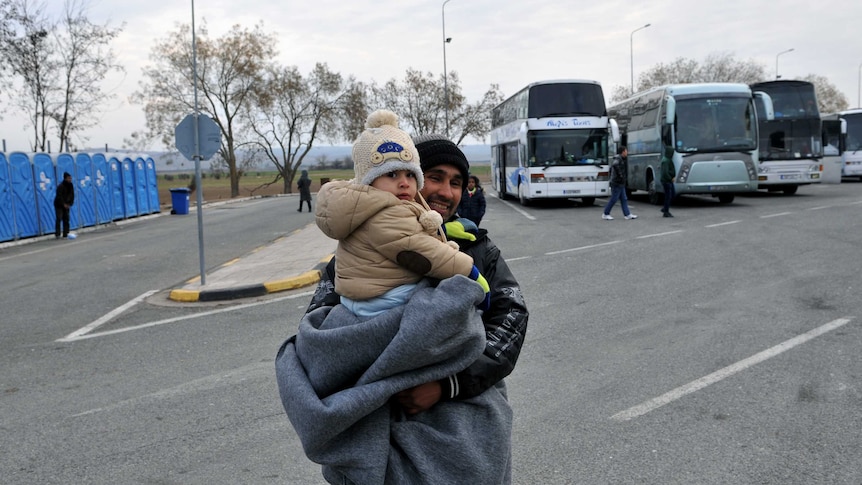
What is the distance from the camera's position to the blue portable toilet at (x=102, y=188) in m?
24.5

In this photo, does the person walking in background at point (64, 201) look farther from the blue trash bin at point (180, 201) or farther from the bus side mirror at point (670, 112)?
the bus side mirror at point (670, 112)

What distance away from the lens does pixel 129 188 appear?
90.7ft

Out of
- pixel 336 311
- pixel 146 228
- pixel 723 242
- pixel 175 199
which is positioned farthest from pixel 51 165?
pixel 336 311

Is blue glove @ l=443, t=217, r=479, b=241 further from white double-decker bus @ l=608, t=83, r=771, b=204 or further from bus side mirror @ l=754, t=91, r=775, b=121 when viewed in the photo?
bus side mirror @ l=754, t=91, r=775, b=121

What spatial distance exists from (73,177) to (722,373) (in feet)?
73.7

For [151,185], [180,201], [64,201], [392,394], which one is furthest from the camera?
[180,201]

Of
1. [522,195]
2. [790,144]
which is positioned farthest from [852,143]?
[522,195]

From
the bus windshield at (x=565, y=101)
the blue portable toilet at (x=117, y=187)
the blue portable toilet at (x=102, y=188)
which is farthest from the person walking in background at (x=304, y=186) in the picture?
the bus windshield at (x=565, y=101)

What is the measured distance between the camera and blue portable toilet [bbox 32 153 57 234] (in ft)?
67.5

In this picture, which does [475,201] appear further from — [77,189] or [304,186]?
[304,186]

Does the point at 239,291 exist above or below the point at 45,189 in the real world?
below

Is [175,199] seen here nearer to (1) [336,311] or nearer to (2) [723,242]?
(2) [723,242]

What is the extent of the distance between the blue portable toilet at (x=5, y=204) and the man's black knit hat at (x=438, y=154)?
20.2 m

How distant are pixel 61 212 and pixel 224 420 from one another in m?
18.5
